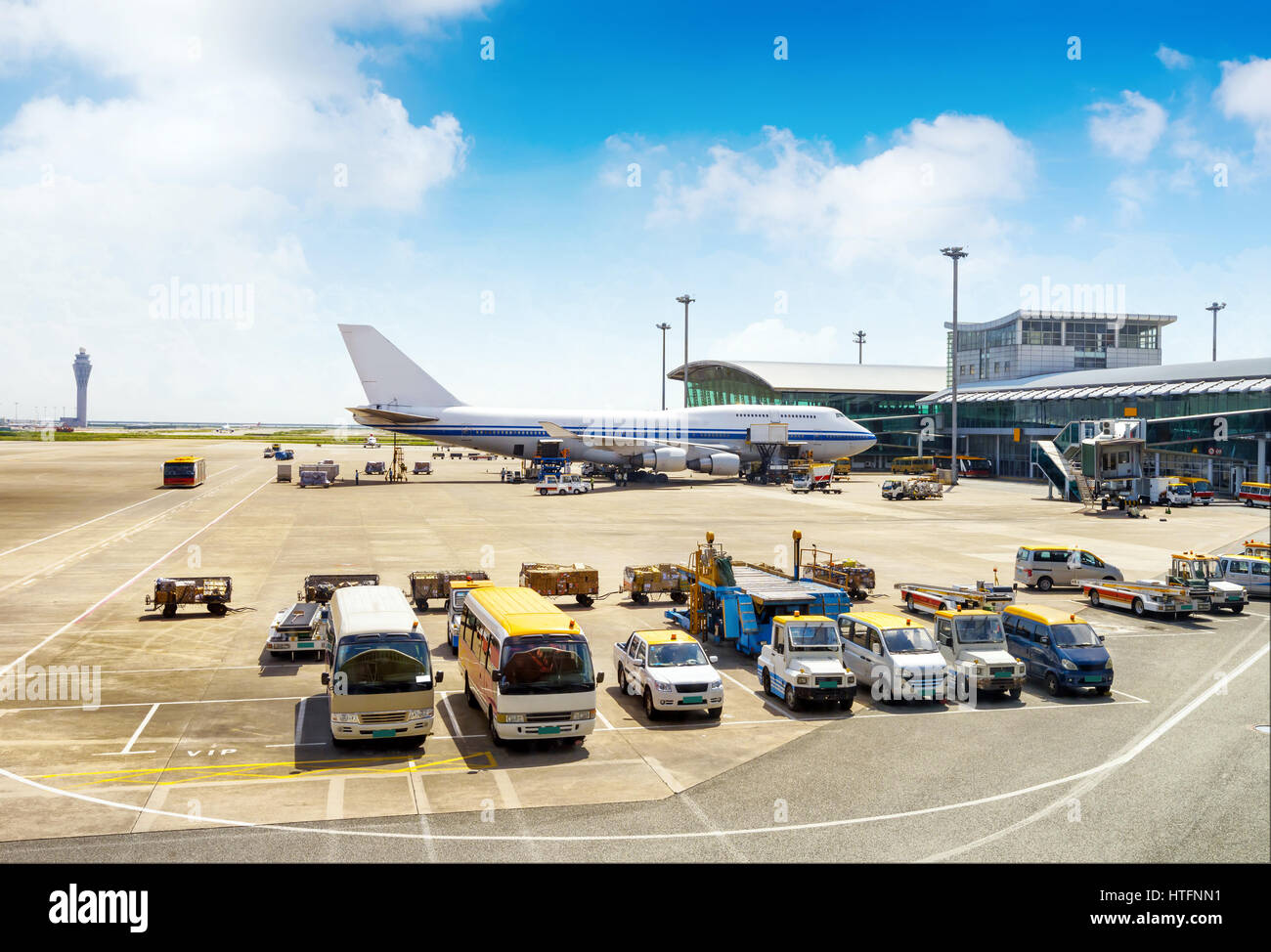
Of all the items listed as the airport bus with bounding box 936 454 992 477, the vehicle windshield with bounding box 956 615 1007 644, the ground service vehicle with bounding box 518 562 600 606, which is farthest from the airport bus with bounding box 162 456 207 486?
the airport bus with bounding box 936 454 992 477

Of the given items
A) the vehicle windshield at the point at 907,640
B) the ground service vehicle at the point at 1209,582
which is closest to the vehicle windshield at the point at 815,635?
the vehicle windshield at the point at 907,640

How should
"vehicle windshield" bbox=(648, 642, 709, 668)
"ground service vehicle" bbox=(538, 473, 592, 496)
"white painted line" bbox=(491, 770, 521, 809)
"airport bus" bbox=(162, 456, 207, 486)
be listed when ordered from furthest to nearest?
"airport bus" bbox=(162, 456, 207, 486)
"ground service vehicle" bbox=(538, 473, 592, 496)
"vehicle windshield" bbox=(648, 642, 709, 668)
"white painted line" bbox=(491, 770, 521, 809)

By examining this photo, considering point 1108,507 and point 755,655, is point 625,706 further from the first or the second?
point 1108,507

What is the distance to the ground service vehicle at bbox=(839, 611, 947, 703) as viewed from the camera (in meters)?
25.9

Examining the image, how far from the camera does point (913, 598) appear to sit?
124 feet

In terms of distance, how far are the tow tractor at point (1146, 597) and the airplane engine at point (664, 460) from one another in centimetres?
6487

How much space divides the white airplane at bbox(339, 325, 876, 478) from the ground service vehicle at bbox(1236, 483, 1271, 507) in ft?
147

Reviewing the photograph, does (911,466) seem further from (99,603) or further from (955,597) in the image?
(99,603)

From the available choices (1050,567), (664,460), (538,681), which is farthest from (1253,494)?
(538,681)

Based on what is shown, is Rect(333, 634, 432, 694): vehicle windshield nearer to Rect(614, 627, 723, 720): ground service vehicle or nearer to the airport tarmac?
the airport tarmac
